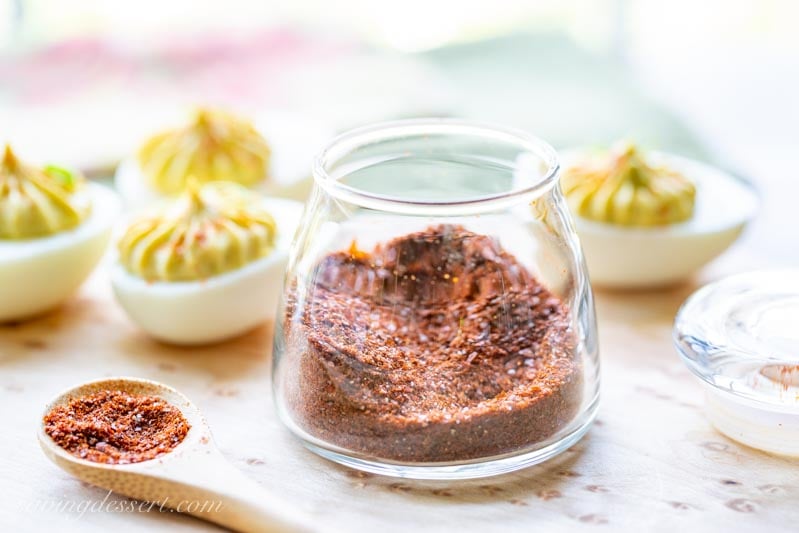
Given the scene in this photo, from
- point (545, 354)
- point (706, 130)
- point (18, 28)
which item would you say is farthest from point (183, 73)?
point (545, 354)

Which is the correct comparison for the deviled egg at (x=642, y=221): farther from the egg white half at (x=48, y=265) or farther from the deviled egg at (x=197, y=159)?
the egg white half at (x=48, y=265)

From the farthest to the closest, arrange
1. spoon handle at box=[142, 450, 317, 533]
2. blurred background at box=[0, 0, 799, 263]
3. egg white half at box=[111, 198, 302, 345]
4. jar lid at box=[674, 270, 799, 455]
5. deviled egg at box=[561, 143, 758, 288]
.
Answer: blurred background at box=[0, 0, 799, 263] → deviled egg at box=[561, 143, 758, 288] → egg white half at box=[111, 198, 302, 345] → jar lid at box=[674, 270, 799, 455] → spoon handle at box=[142, 450, 317, 533]

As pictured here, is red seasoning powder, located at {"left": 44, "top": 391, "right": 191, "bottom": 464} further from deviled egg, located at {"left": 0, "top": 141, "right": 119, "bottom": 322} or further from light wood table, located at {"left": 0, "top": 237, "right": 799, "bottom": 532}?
deviled egg, located at {"left": 0, "top": 141, "right": 119, "bottom": 322}

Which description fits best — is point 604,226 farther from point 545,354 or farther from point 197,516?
point 197,516

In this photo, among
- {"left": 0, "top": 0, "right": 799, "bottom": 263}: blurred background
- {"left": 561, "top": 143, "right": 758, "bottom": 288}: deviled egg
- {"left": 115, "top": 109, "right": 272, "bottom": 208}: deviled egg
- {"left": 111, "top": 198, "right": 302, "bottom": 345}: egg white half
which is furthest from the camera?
{"left": 0, "top": 0, "right": 799, "bottom": 263}: blurred background

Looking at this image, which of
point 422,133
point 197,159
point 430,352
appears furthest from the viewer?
point 197,159

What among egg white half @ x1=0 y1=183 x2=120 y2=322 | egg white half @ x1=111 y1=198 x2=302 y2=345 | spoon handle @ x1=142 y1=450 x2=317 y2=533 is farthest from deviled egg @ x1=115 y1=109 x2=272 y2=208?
spoon handle @ x1=142 y1=450 x2=317 y2=533

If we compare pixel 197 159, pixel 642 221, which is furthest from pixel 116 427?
pixel 642 221

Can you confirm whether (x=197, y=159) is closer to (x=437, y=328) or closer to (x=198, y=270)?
(x=198, y=270)
